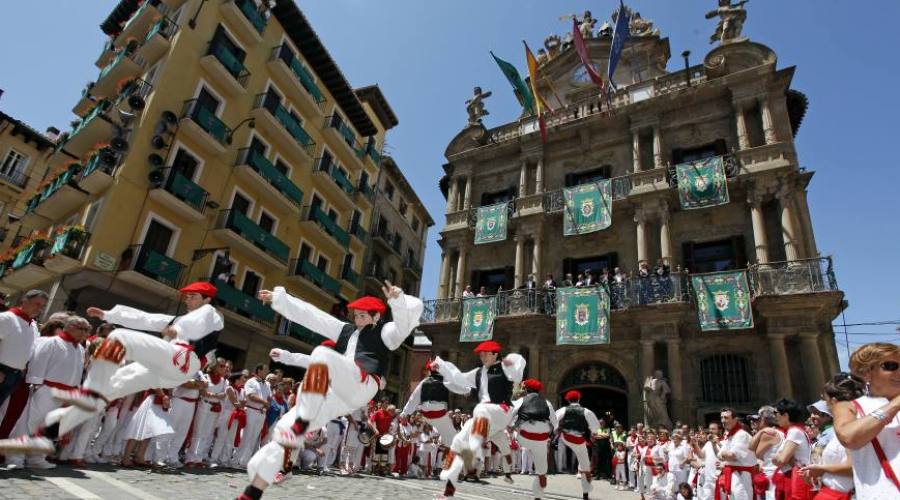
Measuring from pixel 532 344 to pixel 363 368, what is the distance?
15.1m

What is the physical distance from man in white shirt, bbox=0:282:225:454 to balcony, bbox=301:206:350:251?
2019 centimetres

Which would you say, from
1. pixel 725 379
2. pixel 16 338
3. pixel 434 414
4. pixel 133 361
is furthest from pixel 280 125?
pixel 725 379

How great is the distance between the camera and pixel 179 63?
1898cm

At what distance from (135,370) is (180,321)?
0.58 meters

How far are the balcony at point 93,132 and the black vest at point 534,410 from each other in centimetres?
1868

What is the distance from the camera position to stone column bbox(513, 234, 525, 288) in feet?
67.8

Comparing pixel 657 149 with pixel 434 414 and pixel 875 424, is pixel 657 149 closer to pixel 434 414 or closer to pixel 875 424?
pixel 434 414

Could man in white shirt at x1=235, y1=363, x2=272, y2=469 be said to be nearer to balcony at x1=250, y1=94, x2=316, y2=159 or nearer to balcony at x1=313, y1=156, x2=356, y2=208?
balcony at x1=250, y1=94, x2=316, y2=159

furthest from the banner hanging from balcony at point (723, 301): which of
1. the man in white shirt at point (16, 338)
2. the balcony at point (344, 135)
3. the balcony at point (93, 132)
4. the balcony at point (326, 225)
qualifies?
the balcony at point (93, 132)

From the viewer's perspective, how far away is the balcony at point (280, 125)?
871 inches

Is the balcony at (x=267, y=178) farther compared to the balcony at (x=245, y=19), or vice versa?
A: the balcony at (x=245, y=19)

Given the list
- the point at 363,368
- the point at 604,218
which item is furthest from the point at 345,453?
the point at 604,218

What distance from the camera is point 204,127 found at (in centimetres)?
1905

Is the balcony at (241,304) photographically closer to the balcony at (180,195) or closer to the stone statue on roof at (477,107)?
the balcony at (180,195)
